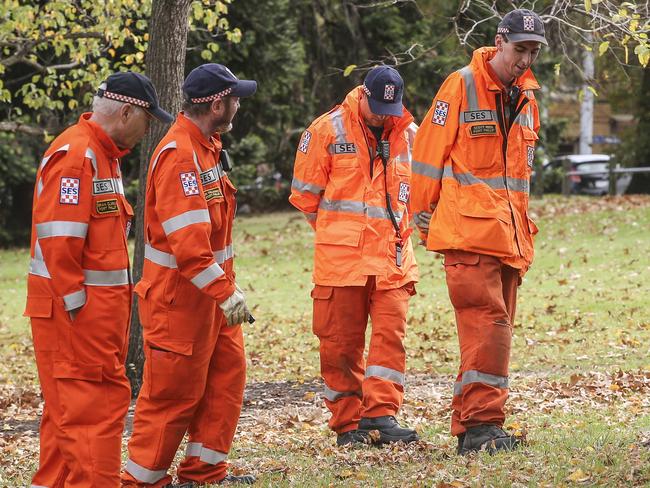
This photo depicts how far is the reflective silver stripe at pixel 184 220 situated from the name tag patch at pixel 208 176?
0.21 meters

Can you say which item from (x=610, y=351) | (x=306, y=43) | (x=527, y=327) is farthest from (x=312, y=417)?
(x=306, y=43)

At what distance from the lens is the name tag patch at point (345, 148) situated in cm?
733

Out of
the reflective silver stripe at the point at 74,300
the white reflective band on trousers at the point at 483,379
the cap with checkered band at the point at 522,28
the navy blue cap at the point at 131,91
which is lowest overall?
the white reflective band on trousers at the point at 483,379

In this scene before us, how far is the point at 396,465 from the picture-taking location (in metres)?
6.41

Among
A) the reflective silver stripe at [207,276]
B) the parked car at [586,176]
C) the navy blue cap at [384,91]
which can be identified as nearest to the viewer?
the reflective silver stripe at [207,276]

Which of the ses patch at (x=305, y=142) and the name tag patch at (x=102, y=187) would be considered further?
the ses patch at (x=305, y=142)

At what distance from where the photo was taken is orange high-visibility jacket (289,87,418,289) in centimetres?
723

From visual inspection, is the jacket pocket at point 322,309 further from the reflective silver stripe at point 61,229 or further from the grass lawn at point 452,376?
the reflective silver stripe at point 61,229

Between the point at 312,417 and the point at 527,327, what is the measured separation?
191 inches

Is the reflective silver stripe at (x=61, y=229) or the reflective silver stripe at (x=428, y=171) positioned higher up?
the reflective silver stripe at (x=428, y=171)

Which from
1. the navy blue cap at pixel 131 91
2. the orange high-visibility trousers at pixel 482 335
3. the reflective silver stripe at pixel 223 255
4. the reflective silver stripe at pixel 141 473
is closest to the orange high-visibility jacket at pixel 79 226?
the navy blue cap at pixel 131 91

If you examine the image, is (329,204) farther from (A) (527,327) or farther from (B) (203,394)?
(A) (527,327)

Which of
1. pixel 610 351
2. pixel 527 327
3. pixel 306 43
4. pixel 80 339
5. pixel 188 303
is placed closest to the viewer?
pixel 80 339

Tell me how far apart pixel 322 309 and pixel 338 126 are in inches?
46.4
